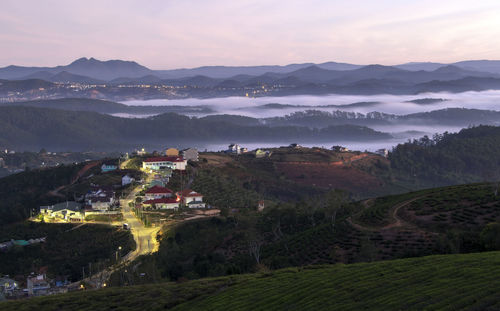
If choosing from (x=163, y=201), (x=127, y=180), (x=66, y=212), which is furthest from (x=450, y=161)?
(x=66, y=212)

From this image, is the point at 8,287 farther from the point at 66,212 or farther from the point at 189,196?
the point at 189,196

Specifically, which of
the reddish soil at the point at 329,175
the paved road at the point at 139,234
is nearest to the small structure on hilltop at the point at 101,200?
the paved road at the point at 139,234

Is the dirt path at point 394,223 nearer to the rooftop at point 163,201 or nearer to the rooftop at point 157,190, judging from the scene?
the rooftop at point 163,201

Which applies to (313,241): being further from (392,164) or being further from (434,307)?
(392,164)

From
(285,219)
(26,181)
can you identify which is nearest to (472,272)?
(285,219)

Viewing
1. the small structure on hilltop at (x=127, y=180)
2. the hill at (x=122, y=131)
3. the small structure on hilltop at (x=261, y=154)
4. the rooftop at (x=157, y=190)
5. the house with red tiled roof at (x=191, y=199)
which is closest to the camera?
the house with red tiled roof at (x=191, y=199)

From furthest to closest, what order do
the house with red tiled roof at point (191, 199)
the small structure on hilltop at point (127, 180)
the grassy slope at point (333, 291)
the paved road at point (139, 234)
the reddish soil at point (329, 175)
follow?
1. the reddish soil at point (329, 175)
2. the small structure on hilltop at point (127, 180)
3. the house with red tiled roof at point (191, 199)
4. the paved road at point (139, 234)
5. the grassy slope at point (333, 291)

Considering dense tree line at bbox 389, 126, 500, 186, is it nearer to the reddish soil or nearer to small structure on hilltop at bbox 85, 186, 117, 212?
the reddish soil
